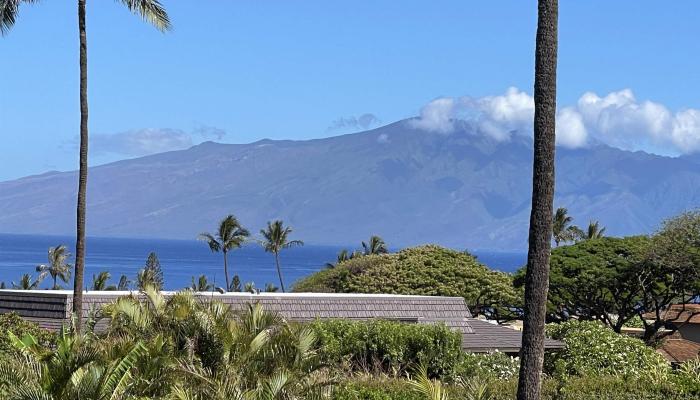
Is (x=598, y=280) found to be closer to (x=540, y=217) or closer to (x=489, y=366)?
(x=489, y=366)

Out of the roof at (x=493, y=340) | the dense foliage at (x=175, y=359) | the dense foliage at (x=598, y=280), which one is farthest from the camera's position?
the dense foliage at (x=598, y=280)

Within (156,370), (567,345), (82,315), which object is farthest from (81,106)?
(567,345)

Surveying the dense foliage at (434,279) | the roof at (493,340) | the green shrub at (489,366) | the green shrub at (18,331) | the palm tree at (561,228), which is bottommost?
the green shrub at (489,366)

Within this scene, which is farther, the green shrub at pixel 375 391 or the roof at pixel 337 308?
the roof at pixel 337 308

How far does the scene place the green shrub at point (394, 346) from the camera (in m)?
28.2

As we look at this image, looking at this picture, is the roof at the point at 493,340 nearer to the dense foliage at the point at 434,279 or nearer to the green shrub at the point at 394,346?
the green shrub at the point at 394,346

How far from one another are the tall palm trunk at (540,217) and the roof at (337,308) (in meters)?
15.6

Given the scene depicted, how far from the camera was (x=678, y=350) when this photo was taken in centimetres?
4894

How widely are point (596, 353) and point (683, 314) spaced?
26857 millimetres

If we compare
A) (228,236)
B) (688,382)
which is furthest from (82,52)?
(228,236)

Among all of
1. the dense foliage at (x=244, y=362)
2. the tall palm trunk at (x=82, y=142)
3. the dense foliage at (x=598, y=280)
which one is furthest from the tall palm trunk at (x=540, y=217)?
the dense foliage at (x=598, y=280)

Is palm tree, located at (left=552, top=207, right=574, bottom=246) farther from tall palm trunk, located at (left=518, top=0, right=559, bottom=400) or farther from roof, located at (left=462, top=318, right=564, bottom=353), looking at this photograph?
tall palm trunk, located at (left=518, top=0, right=559, bottom=400)

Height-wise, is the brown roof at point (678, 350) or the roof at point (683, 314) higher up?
the roof at point (683, 314)

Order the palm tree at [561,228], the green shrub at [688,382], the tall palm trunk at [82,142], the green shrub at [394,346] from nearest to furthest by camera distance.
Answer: the green shrub at [688,382], the green shrub at [394,346], the tall palm trunk at [82,142], the palm tree at [561,228]
